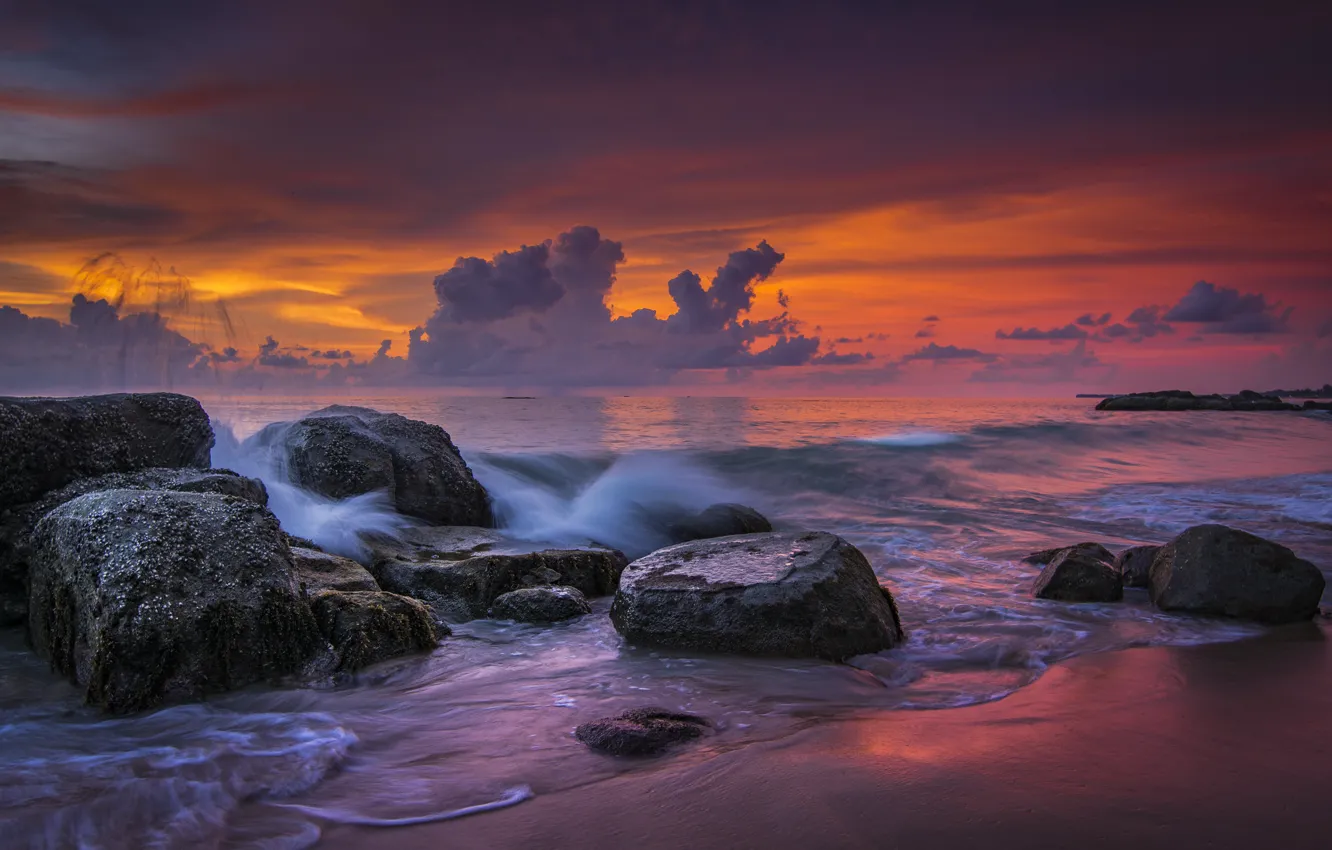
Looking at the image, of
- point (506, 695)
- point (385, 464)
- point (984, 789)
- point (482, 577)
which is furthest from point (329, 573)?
point (984, 789)

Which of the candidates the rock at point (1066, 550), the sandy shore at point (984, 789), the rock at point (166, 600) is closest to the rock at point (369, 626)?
the rock at point (166, 600)

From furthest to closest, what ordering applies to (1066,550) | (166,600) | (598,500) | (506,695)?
(598,500)
(1066,550)
(506,695)
(166,600)

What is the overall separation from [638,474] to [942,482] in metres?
7.10

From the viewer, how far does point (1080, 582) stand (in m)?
6.31

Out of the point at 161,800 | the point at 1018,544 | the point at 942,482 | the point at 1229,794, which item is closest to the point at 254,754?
the point at 161,800

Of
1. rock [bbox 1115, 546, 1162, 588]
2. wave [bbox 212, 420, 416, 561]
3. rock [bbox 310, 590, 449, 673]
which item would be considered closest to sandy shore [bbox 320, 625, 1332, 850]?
rock [bbox 310, 590, 449, 673]

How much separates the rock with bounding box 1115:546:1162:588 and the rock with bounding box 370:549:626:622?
4.22m

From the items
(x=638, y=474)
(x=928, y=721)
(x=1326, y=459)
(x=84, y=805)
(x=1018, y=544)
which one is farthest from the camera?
(x=1326, y=459)

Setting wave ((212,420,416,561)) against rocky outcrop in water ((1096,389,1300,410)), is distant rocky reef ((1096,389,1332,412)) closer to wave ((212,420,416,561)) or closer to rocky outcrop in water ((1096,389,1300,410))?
rocky outcrop in water ((1096,389,1300,410))

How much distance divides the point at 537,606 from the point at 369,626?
1.41m

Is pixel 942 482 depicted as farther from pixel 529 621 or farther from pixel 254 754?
pixel 254 754

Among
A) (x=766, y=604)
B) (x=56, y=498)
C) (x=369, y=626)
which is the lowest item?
(x=369, y=626)

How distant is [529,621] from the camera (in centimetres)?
585

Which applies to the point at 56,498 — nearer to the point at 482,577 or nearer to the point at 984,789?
the point at 482,577
